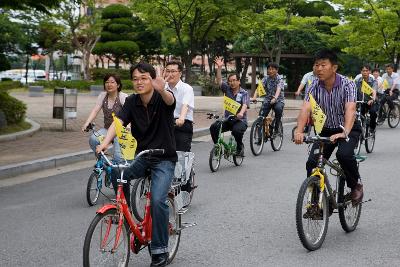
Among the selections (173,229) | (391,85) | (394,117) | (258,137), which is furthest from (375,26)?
(173,229)

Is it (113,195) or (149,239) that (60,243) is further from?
(113,195)

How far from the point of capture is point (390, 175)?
1045cm

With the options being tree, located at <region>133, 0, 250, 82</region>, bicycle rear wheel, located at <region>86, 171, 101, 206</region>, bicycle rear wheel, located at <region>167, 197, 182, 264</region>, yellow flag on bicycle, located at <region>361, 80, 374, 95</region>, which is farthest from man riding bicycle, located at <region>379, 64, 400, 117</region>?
bicycle rear wheel, located at <region>167, 197, 182, 264</region>

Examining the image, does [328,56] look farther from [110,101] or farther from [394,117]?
[394,117]

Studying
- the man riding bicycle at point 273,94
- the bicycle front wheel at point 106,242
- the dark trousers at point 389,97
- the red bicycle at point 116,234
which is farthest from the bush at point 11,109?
the bicycle front wheel at point 106,242

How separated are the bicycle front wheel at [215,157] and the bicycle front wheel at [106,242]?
5.81m

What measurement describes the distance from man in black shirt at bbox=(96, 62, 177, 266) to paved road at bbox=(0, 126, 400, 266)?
21.8 inches

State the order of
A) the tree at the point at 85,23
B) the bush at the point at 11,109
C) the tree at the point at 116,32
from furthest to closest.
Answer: the tree at the point at 116,32 → the tree at the point at 85,23 → the bush at the point at 11,109

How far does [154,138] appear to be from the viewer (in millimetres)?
5070

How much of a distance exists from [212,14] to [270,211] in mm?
16073

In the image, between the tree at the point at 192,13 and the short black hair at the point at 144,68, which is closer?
the short black hair at the point at 144,68

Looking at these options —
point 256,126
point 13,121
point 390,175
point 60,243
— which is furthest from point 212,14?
point 60,243

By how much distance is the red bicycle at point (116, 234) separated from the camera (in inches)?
174

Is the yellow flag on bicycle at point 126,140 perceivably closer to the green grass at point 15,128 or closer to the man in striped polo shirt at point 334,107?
the man in striped polo shirt at point 334,107
